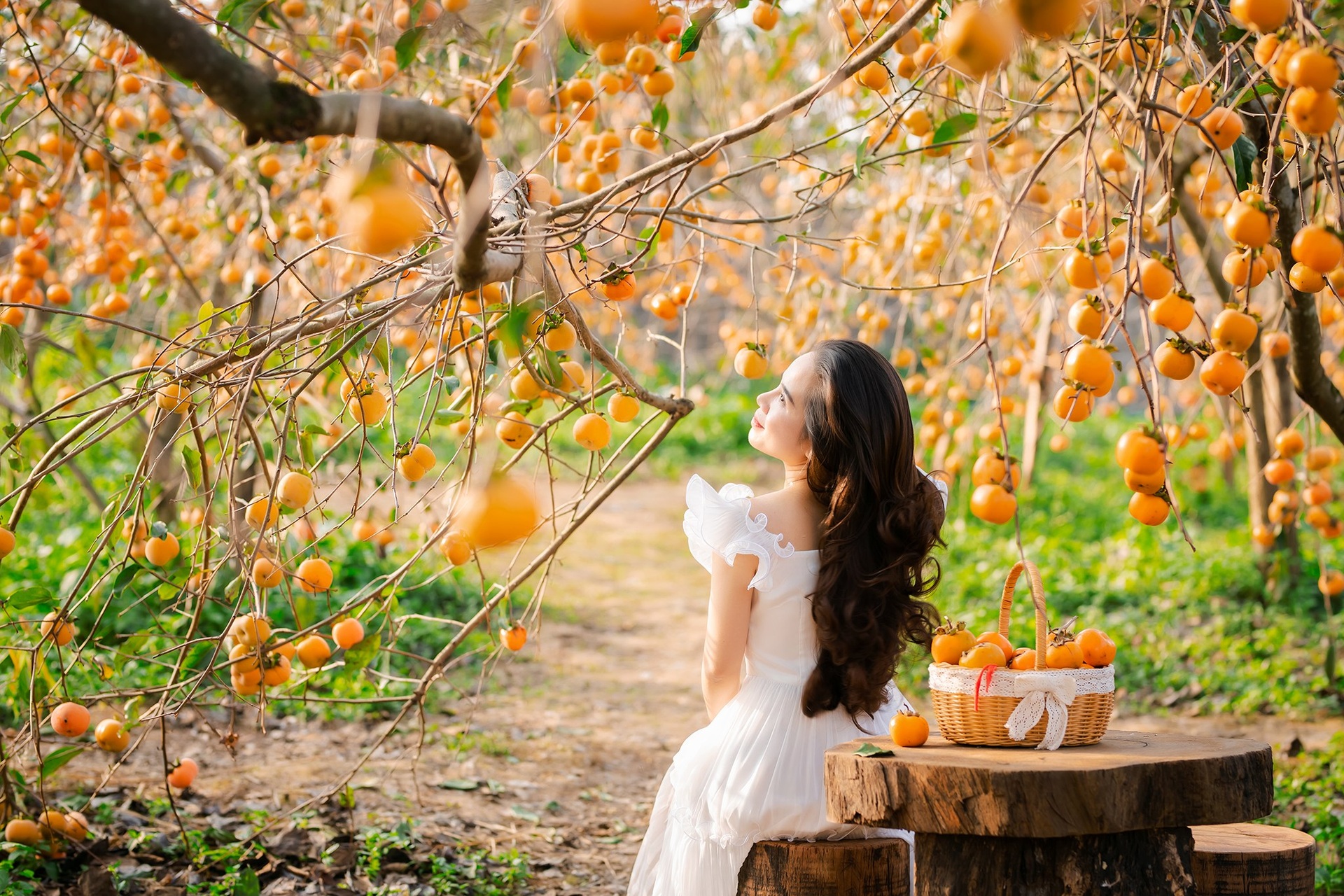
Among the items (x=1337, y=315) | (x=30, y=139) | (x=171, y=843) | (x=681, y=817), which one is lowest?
(x=171, y=843)

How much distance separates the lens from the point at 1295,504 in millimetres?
2971

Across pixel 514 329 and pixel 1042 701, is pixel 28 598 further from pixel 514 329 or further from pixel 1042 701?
pixel 1042 701

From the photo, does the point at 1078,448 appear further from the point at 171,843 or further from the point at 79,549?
the point at 171,843

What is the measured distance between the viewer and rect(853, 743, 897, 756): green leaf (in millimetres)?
1410

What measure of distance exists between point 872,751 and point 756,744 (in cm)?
30

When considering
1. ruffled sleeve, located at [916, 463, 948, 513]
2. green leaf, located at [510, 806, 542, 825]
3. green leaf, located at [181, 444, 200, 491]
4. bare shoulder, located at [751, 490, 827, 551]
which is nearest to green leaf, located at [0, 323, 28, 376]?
green leaf, located at [181, 444, 200, 491]

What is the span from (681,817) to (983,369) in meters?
3.63

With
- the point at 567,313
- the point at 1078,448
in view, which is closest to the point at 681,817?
the point at 567,313

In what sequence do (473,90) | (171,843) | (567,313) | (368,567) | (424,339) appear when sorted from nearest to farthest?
(424,339) → (567,313) → (171,843) → (473,90) → (368,567)

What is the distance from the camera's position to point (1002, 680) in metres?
1.44

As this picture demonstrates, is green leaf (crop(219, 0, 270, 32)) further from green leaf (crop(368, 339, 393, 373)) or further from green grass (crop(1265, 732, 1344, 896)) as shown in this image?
green grass (crop(1265, 732, 1344, 896))

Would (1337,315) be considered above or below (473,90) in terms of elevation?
below

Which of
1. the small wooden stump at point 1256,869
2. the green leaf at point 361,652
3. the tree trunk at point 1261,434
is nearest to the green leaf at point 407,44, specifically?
the green leaf at point 361,652

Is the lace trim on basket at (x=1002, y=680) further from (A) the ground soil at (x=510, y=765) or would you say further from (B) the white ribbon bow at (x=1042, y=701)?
(A) the ground soil at (x=510, y=765)
